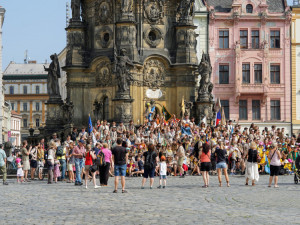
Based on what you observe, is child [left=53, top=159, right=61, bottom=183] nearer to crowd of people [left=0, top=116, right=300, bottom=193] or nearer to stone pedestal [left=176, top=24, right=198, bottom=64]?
crowd of people [left=0, top=116, right=300, bottom=193]

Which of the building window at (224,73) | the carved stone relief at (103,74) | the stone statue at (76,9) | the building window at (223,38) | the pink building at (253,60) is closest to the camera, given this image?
the carved stone relief at (103,74)

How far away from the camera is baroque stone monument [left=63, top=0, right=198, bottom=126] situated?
34.7 metres

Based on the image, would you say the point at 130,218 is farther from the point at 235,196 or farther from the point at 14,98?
the point at 14,98

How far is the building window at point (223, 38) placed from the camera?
5566 cm

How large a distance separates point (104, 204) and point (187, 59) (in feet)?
64.5

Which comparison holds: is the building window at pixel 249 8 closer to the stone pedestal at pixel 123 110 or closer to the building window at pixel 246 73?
the building window at pixel 246 73

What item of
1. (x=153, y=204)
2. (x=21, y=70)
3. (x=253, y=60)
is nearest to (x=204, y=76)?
(x=153, y=204)

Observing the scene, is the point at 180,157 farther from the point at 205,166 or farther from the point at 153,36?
the point at 153,36

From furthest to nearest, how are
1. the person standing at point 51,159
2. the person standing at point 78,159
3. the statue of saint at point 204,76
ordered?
the statue of saint at point 204,76 → the person standing at point 51,159 → the person standing at point 78,159

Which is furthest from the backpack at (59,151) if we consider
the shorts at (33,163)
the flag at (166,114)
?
the flag at (166,114)

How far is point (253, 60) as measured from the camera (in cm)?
5512

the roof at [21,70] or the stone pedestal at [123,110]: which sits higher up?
the roof at [21,70]

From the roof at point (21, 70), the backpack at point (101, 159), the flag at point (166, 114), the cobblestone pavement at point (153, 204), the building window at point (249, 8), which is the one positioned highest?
the roof at point (21, 70)

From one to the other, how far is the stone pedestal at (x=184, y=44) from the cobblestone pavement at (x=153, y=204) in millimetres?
13154
